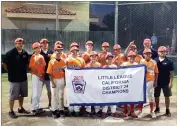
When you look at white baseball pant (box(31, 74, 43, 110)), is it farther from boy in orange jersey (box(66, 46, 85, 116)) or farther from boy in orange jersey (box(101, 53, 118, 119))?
boy in orange jersey (box(101, 53, 118, 119))

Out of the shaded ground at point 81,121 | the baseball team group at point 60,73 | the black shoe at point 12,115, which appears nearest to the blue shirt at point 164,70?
the baseball team group at point 60,73

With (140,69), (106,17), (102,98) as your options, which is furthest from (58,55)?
(106,17)

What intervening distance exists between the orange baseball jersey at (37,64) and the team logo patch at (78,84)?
2.28 ft

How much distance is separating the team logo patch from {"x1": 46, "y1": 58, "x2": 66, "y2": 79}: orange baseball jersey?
29 cm

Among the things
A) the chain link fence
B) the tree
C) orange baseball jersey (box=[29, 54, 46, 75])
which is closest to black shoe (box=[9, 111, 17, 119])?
orange baseball jersey (box=[29, 54, 46, 75])

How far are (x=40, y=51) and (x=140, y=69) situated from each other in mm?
2114

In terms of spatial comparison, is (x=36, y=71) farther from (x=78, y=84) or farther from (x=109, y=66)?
(x=109, y=66)

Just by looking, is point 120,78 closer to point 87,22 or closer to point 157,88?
point 157,88

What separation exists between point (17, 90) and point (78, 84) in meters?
1.22

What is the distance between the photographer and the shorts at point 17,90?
21.6 feet

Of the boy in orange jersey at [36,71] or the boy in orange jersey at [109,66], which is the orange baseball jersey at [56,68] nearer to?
the boy in orange jersey at [36,71]

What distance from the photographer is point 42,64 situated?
22.0 ft

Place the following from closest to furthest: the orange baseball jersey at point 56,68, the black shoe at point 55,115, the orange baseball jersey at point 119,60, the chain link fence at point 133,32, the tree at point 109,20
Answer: the orange baseball jersey at point 56,68 < the black shoe at point 55,115 < the orange baseball jersey at point 119,60 < the chain link fence at point 133,32 < the tree at point 109,20

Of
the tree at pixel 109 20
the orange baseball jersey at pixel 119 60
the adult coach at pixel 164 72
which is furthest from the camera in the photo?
the tree at pixel 109 20
